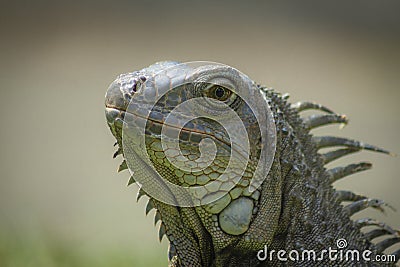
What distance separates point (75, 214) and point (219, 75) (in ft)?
12.7

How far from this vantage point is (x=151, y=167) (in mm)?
1946

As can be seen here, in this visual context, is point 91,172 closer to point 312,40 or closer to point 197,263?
point 312,40

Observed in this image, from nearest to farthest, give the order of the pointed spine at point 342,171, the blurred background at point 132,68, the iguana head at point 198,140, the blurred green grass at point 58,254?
the iguana head at point 198,140 < the pointed spine at point 342,171 < the blurred green grass at point 58,254 < the blurred background at point 132,68

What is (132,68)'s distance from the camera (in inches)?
281

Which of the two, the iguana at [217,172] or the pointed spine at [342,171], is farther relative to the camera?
the pointed spine at [342,171]

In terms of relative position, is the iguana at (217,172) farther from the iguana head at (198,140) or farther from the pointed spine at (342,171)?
the pointed spine at (342,171)

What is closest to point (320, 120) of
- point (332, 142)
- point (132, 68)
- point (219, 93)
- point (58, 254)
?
point (332, 142)

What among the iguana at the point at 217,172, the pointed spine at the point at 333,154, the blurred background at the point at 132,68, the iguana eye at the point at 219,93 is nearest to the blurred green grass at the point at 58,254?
the blurred background at the point at 132,68

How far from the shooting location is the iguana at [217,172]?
1888mm

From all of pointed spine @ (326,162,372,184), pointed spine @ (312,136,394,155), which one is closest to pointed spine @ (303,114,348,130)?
pointed spine @ (312,136,394,155)

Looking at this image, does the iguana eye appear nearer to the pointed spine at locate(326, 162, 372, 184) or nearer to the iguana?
the iguana

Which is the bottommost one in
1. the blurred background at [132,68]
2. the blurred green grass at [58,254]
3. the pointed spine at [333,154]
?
the blurred green grass at [58,254]

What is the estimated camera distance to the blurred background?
20.1 feet

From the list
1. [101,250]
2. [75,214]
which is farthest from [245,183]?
[75,214]
